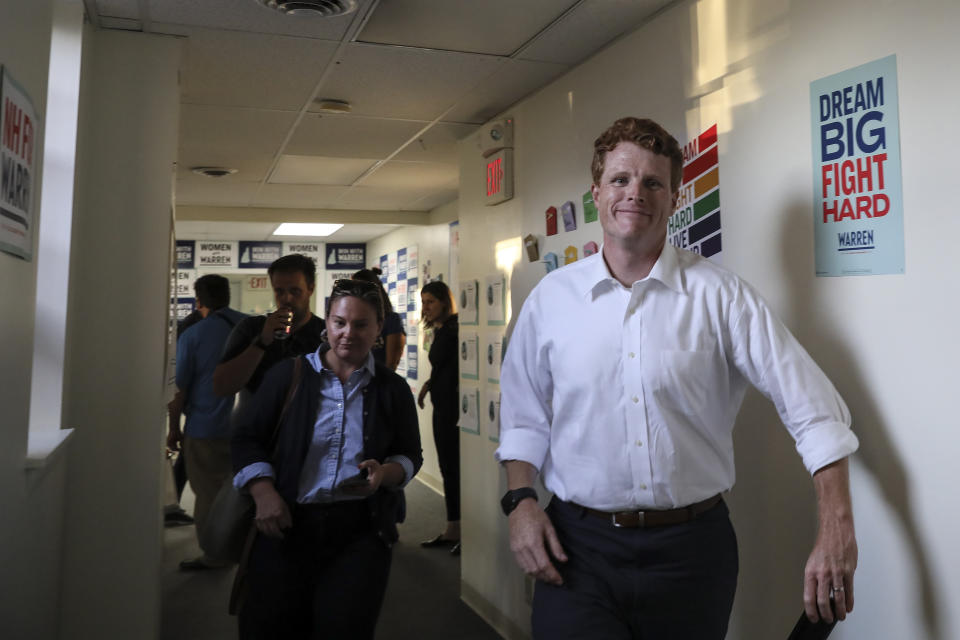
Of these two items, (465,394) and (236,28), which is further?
(465,394)

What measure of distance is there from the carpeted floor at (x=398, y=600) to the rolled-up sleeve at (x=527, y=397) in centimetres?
218

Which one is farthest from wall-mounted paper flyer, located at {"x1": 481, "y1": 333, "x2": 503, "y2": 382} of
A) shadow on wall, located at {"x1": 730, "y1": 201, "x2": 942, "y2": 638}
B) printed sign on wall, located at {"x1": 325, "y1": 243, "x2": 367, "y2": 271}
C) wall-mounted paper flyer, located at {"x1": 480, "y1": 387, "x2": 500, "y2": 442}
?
printed sign on wall, located at {"x1": 325, "y1": 243, "x2": 367, "y2": 271}

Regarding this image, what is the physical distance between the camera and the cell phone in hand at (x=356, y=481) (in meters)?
2.19

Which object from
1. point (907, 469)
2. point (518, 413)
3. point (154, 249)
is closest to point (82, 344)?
point (154, 249)

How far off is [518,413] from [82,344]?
1871 mm

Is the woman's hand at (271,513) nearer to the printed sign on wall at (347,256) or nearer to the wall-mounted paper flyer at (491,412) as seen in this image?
the wall-mounted paper flyer at (491,412)

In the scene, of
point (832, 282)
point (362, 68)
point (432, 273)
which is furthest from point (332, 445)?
point (432, 273)

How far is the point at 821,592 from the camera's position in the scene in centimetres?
148

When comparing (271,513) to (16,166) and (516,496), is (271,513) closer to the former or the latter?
(516,496)

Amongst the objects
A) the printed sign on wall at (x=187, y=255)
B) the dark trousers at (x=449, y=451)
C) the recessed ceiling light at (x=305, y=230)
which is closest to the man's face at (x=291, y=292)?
the dark trousers at (x=449, y=451)

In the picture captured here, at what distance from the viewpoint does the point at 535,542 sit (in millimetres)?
1709

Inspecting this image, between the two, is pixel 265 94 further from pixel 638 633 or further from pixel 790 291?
pixel 638 633

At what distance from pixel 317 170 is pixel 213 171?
0.72m

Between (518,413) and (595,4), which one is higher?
(595,4)
